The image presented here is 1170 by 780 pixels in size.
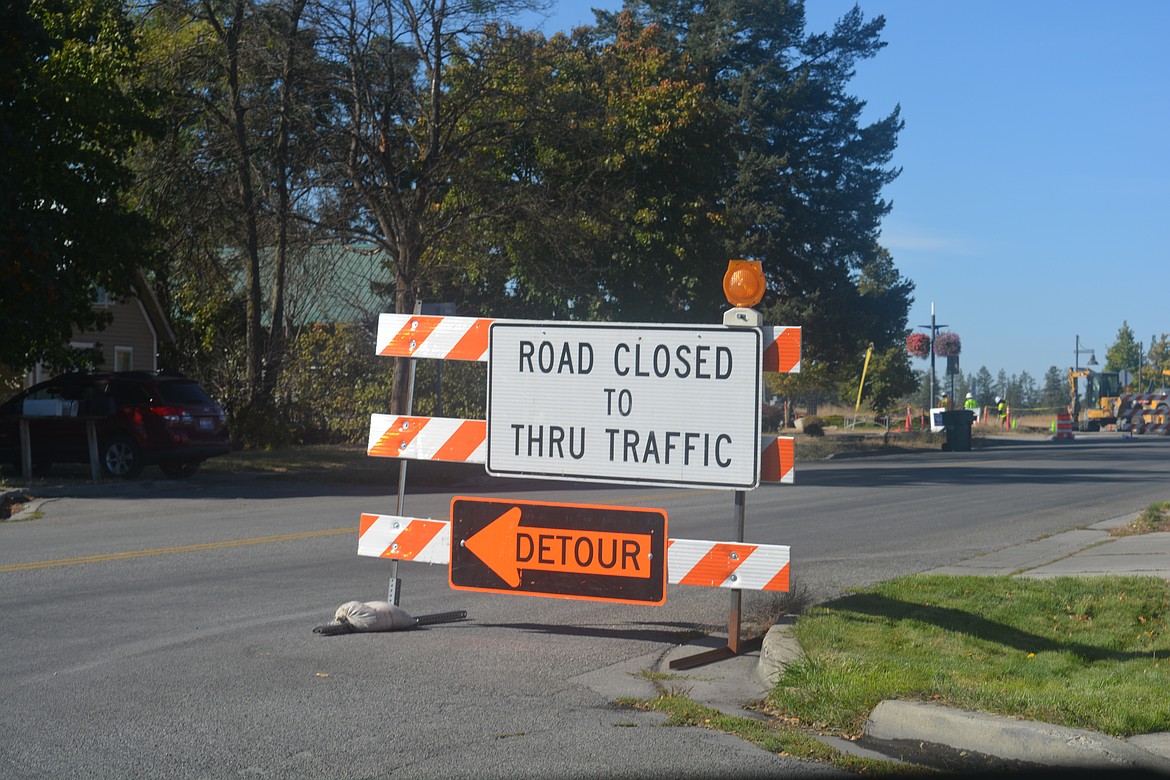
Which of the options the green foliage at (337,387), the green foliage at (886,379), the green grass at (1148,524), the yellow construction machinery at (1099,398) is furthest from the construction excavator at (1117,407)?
the green grass at (1148,524)

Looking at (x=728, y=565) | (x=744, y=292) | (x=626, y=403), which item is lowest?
(x=728, y=565)

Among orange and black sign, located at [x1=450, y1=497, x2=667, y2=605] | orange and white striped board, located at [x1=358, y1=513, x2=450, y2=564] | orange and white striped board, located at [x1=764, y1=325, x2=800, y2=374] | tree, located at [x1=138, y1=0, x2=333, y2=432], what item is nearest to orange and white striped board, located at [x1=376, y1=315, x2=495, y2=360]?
orange and black sign, located at [x1=450, y1=497, x2=667, y2=605]

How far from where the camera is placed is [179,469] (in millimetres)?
20062

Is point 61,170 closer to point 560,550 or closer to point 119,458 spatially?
point 119,458

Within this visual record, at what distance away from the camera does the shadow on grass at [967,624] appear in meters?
6.96

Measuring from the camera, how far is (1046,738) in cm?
488

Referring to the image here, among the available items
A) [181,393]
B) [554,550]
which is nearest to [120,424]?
[181,393]

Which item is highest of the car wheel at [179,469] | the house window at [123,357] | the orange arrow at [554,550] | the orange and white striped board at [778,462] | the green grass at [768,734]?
the house window at [123,357]

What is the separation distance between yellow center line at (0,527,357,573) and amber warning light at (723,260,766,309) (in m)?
6.42

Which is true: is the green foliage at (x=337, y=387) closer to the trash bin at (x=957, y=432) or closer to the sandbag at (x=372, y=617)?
the trash bin at (x=957, y=432)

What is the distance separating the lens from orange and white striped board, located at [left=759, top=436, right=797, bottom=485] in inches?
272

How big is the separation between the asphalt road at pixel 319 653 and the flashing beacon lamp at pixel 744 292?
6.89ft

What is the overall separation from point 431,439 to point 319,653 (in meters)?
1.51

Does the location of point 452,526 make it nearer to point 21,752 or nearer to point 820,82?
point 21,752
